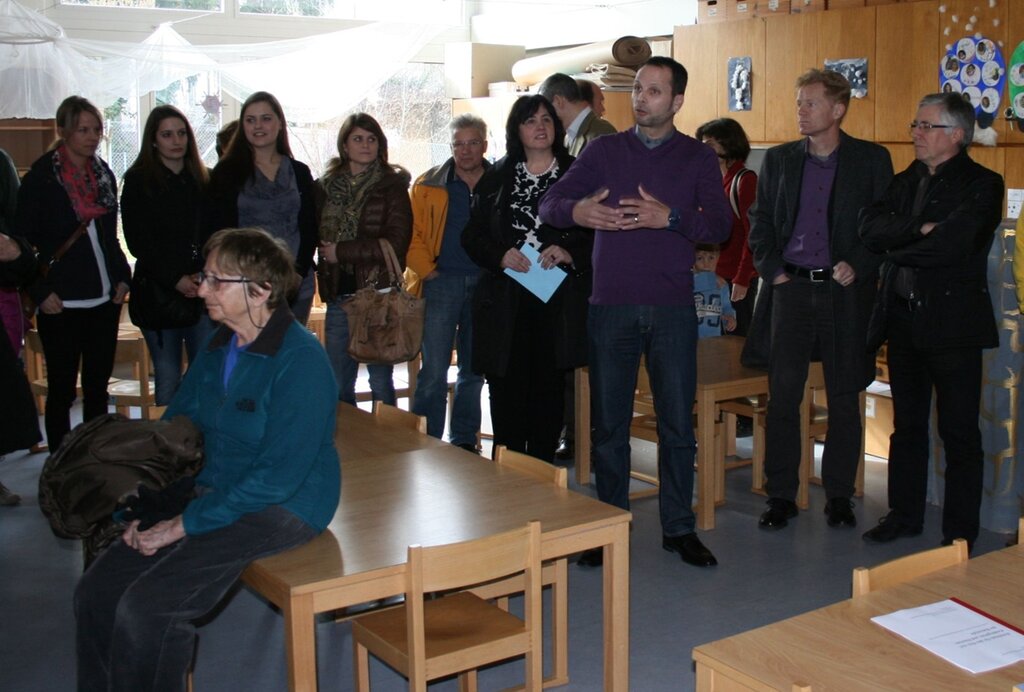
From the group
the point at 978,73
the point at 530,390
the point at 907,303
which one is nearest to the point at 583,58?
the point at 978,73

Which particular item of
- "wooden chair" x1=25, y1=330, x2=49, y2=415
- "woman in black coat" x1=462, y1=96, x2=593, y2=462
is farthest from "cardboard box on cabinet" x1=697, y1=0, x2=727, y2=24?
"wooden chair" x1=25, y1=330, x2=49, y2=415

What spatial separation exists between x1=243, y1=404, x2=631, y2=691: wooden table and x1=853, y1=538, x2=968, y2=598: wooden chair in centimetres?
71

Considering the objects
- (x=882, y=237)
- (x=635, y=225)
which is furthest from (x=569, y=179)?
(x=882, y=237)

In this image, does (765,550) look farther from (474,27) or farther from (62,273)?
(474,27)

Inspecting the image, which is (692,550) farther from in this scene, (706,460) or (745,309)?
(745,309)

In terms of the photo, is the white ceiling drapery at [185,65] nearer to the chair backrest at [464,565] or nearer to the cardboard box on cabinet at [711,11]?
the cardboard box on cabinet at [711,11]

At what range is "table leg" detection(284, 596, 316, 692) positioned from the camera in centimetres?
231

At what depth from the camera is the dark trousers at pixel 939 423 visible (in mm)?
4098

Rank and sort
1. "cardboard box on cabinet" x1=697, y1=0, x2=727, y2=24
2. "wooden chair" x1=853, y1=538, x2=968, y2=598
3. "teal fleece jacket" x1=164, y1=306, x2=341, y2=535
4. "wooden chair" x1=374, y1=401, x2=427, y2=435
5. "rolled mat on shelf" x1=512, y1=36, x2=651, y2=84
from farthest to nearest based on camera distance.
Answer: "rolled mat on shelf" x1=512, y1=36, x2=651, y2=84 < "cardboard box on cabinet" x1=697, y1=0, x2=727, y2=24 < "wooden chair" x1=374, y1=401, x2=427, y2=435 < "teal fleece jacket" x1=164, y1=306, x2=341, y2=535 < "wooden chair" x1=853, y1=538, x2=968, y2=598

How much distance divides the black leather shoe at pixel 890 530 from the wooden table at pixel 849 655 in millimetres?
2277

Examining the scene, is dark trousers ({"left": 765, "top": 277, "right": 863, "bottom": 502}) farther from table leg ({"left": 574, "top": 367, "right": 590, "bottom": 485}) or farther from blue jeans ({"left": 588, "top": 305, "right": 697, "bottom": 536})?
table leg ({"left": 574, "top": 367, "right": 590, "bottom": 485})

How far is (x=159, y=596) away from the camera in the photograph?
251 centimetres

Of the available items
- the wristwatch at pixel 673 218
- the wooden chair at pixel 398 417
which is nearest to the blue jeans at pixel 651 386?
the wristwatch at pixel 673 218

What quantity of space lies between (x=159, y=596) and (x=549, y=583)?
1129 mm
